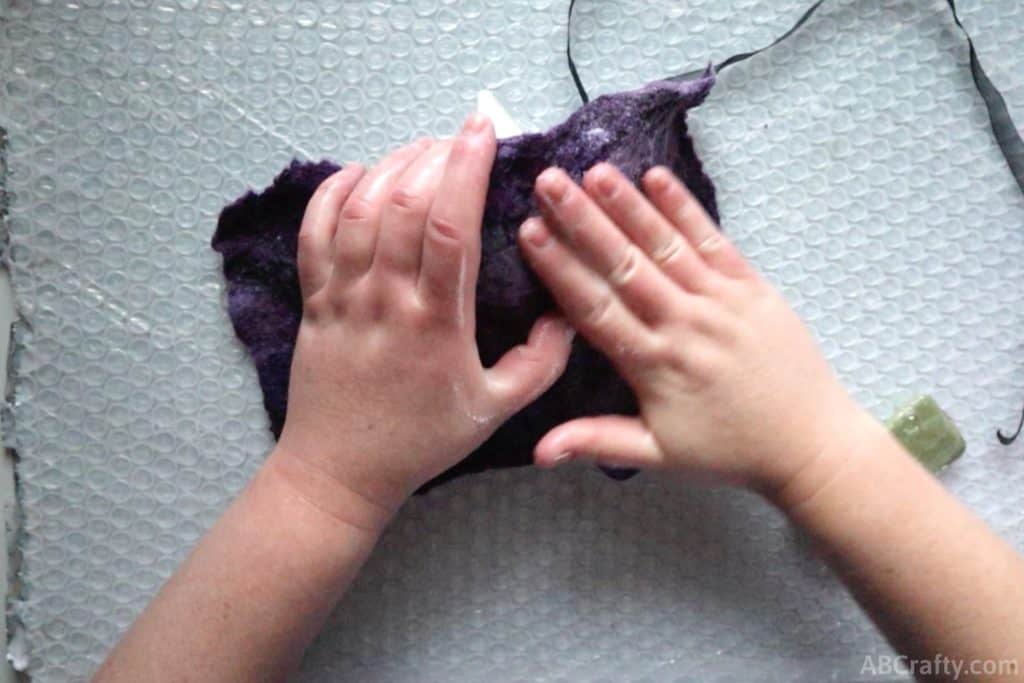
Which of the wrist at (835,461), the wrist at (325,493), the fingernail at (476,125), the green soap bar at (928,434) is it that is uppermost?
the fingernail at (476,125)

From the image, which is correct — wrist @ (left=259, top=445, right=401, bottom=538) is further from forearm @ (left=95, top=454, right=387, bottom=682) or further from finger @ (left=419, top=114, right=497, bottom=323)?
finger @ (left=419, top=114, right=497, bottom=323)

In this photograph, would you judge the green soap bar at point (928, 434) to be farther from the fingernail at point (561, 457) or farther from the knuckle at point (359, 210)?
the knuckle at point (359, 210)

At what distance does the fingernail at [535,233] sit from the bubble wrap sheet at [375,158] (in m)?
0.14

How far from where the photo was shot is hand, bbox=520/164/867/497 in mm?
488

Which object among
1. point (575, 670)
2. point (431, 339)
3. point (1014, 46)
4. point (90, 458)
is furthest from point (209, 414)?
point (1014, 46)

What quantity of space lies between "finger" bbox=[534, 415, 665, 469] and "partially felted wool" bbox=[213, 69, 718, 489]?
0.12 feet

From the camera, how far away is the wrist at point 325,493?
1.64 ft

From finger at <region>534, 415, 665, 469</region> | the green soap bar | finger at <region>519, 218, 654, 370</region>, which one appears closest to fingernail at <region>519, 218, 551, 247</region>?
finger at <region>519, 218, 654, 370</region>

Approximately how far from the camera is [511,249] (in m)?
0.49

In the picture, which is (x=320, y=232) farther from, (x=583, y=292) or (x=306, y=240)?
(x=583, y=292)

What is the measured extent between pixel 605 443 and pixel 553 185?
0.15m

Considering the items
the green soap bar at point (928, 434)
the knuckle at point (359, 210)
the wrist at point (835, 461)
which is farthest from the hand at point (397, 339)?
the green soap bar at point (928, 434)

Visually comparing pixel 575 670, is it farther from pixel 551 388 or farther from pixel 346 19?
pixel 346 19

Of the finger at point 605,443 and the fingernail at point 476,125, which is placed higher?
the fingernail at point 476,125
